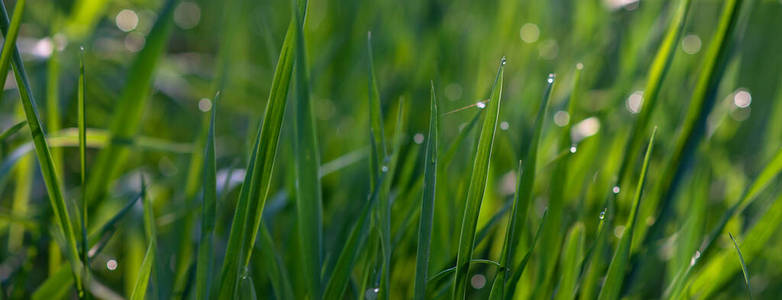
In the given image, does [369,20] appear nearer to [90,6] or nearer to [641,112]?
[90,6]

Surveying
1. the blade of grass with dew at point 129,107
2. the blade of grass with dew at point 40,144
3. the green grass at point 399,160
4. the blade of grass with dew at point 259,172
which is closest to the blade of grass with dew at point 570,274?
the green grass at point 399,160

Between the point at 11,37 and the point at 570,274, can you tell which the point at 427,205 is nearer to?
the point at 570,274

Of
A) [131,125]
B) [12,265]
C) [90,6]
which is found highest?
[90,6]

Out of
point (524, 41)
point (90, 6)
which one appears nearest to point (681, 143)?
point (524, 41)

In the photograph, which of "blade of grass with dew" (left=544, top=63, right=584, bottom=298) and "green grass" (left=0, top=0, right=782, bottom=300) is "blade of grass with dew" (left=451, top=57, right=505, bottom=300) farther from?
"blade of grass with dew" (left=544, top=63, right=584, bottom=298)

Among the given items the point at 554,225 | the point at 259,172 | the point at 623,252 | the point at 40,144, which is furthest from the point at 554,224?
the point at 40,144

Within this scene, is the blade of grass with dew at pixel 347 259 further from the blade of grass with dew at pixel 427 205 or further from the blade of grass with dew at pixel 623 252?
the blade of grass with dew at pixel 623 252

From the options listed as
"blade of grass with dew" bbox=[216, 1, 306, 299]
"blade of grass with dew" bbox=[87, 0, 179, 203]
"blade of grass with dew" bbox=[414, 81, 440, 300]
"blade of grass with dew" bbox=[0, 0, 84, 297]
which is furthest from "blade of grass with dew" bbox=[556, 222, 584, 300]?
"blade of grass with dew" bbox=[87, 0, 179, 203]
